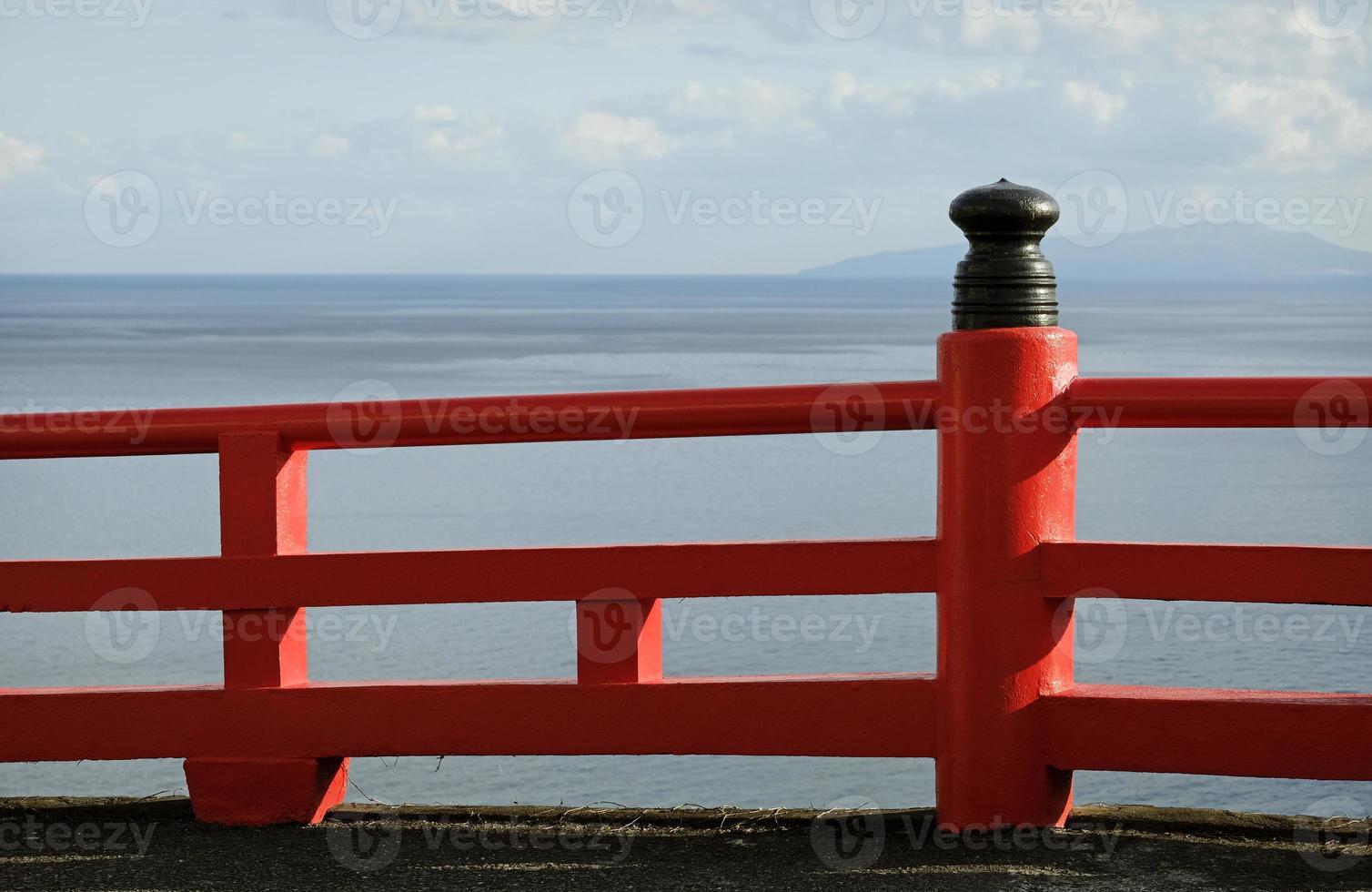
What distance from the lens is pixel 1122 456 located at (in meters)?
25.8

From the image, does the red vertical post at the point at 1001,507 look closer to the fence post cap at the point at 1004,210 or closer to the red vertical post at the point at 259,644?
the fence post cap at the point at 1004,210

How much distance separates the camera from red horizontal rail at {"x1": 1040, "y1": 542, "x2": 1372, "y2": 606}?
3.36 metres

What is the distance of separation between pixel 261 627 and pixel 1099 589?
6.11 feet

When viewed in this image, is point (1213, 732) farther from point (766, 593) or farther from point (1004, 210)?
point (1004, 210)

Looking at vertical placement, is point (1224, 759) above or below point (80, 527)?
above

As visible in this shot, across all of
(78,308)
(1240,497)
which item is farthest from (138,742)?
(78,308)

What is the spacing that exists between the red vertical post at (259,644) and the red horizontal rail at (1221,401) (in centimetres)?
179

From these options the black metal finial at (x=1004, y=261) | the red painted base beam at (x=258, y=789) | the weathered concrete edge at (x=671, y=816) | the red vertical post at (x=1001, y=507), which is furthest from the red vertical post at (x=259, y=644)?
the black metal finial at (x=1004, y=261)

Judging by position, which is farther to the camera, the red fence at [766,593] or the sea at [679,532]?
the sea at [679,532]

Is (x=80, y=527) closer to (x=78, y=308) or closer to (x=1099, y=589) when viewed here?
(x=1099, y=589)

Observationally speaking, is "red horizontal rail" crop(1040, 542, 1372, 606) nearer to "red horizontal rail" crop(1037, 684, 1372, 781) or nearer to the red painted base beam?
"red horizontal rail" crop(1037, 684, 1372, 781)

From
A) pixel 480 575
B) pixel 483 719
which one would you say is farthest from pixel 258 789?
pixel 480 575

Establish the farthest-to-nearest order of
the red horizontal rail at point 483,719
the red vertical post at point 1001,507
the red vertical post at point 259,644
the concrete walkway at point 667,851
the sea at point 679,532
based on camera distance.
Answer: the sea at point 679,532 → the red vertical post at point 259,644 → the red horizontal rail at point 483,719 → the red vertical post at point 1001,507 → the concrete walkway at point 667,851

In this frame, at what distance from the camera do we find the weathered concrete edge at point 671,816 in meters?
3.62
